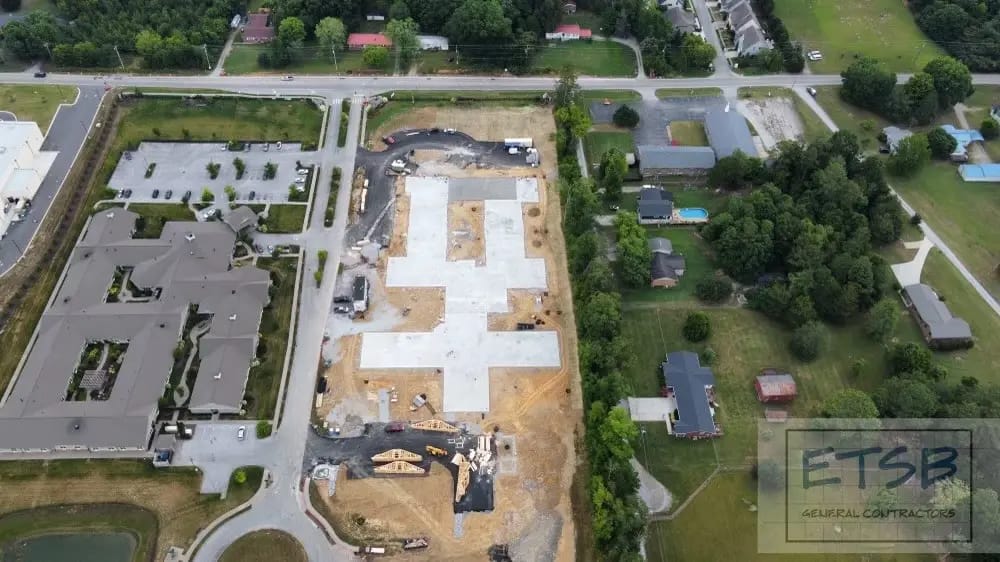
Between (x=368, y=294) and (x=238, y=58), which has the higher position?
(x=238, y=58)

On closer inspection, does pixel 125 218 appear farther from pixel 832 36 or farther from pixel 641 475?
pixel 832 36

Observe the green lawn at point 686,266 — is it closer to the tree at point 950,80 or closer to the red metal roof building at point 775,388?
the red metal roof building at point 775,388

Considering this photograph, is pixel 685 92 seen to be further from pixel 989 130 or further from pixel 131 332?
pixel 131 332

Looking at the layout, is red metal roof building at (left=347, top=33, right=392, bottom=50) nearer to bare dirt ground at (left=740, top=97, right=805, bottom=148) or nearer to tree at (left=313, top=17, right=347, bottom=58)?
tree at (left=313, top=17, right=347, bottom=58)

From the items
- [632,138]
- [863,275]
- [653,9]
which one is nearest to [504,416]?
[863,275]

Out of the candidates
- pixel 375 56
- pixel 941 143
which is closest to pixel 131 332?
pixel 375 56

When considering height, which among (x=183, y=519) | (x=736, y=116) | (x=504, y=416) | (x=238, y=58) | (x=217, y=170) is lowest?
(x=183, y=519)
